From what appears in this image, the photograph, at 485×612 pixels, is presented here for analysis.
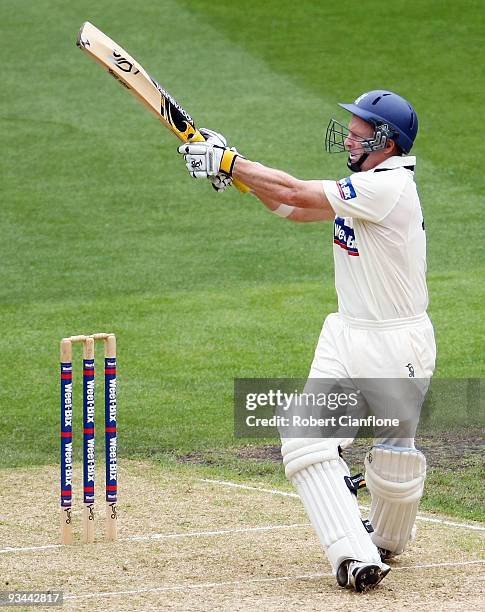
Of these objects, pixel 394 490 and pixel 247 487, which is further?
pixel 247 487

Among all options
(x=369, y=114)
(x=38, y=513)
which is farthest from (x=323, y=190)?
(x=38, y=513)

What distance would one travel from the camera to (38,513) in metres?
7.64

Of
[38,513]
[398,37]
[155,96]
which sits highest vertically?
[398,37]

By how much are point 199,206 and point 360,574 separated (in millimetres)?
10471

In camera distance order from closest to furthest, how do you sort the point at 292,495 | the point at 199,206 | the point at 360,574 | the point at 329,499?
the point at 360,574 → the point at 329,499 → the point at 292,495 → the point at 199,206

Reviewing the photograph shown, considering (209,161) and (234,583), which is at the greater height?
(209,161)

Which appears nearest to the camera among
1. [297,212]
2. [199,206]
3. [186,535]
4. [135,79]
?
[297,212]

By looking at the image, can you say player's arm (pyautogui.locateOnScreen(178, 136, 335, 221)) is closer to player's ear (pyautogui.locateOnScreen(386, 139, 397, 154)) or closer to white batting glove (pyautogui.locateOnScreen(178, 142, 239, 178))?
white batting glove (pyautogui.locateOnScreen(178, 142, 239, 178))

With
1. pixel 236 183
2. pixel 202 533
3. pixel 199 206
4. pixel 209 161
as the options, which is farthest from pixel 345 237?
pixel 199 206

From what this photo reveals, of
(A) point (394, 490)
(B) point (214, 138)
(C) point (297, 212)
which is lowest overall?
(A) point (394, 490)

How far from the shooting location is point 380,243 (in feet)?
20.4

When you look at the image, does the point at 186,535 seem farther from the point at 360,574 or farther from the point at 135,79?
the point at 135,79

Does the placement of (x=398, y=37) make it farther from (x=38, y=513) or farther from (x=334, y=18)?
(x=38, y=513)

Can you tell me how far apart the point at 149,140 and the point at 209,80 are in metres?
2.35
